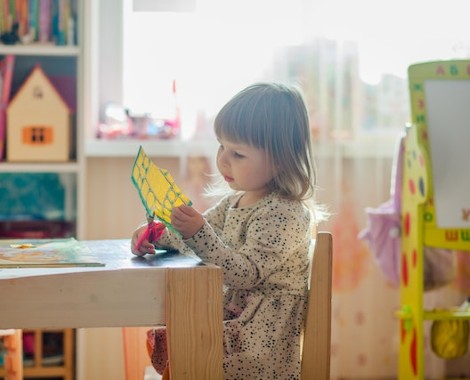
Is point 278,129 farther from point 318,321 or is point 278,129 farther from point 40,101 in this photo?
point 40,101

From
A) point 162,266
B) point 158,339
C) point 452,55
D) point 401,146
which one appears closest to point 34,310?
point 162,266

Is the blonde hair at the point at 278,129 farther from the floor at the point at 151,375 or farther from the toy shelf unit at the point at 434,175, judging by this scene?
the toy shelf unit at the point at 434,175

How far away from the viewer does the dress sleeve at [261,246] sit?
4.24 feet

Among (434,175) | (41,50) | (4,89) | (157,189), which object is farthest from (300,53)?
(157,189)

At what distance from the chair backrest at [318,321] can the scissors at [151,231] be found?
0.88 ft

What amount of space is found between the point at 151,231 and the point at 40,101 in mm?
1055

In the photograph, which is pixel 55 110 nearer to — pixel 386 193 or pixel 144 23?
pixel 144 23

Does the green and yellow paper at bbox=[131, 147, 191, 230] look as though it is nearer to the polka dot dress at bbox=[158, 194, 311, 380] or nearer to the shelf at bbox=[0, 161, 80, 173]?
the polka dot dress at bbox=[158, 194, 311, 380]

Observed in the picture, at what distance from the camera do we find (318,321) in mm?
1335

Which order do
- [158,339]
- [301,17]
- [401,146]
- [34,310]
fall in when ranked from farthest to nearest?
[301,17] < [401,146] < [158,339] < [34,310]

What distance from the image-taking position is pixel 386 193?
2617mm

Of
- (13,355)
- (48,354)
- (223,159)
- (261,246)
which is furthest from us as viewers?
(48,354)

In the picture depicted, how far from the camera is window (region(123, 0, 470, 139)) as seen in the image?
247 cm

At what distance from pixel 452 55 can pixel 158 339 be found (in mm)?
1591
